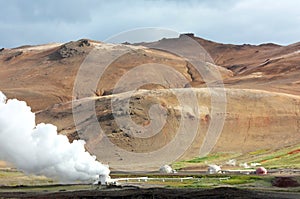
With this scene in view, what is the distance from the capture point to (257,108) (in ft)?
534

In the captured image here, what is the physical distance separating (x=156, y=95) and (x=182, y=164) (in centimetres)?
4542

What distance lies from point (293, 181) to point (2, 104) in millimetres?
36691

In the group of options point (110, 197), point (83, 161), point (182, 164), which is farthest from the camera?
point (182, 164)

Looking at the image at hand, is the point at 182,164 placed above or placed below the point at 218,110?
below

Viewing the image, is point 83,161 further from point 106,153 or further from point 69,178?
point 106,153

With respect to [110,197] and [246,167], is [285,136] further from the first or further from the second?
[110,197]

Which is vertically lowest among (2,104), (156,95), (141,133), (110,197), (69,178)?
(110,197)

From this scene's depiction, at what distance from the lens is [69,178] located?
3194 inches

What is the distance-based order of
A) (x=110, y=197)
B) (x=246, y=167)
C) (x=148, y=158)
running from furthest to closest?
(x=148, y=158) < (x=246, y=167) < (x=110, y=197)

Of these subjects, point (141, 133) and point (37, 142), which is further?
point (141, 133)

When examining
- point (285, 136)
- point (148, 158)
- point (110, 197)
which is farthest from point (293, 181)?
point (285, 136)

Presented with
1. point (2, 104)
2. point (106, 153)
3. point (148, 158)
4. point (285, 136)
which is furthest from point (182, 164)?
point (2, 104)

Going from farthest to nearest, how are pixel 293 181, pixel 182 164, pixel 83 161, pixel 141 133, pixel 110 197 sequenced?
pixel 141 133
pixel 182 164
pixel 83 161
pixel 293 181
pixel 110 197

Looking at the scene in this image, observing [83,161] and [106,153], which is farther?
[106,153]
